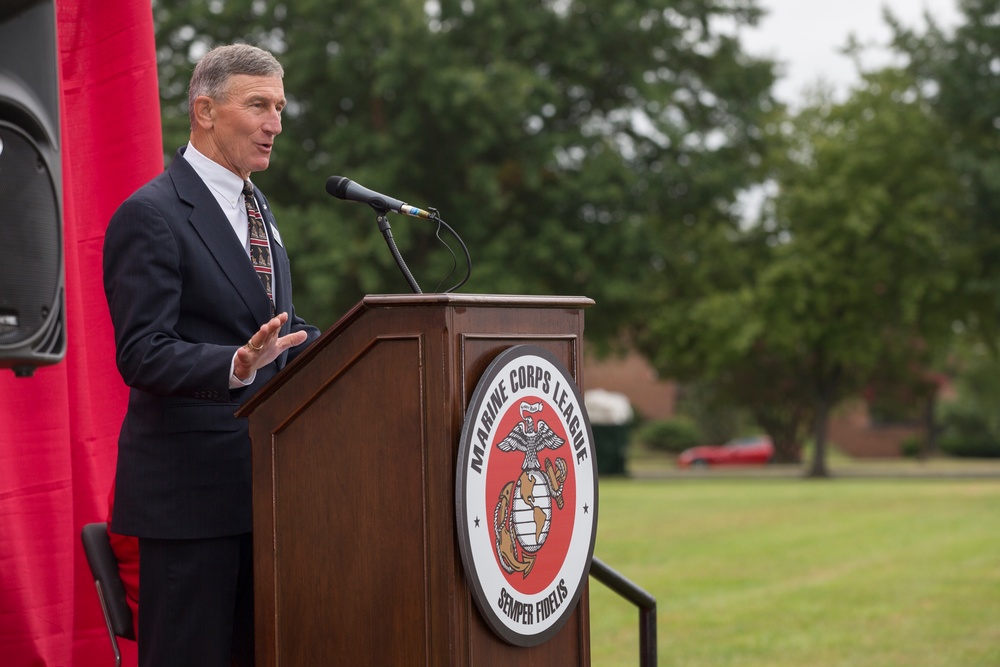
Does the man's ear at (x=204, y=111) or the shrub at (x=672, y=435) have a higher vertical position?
the man's ear at (x=204, y=111)

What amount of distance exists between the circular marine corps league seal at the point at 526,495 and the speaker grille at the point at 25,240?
0.92 m

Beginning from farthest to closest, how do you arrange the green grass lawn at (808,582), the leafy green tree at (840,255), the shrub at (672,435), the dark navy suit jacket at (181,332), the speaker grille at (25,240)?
the shrub at (672,435) → the leafy green tree at (840,255) → the green grass lawn at (808,582) → the dark navy suit jacket at (181,332) → the speaker grille at (25,240)

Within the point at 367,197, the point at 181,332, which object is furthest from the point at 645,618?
the point at 181,332

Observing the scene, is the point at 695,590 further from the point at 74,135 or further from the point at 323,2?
the point at 323,2

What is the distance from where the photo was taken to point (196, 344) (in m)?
2.89

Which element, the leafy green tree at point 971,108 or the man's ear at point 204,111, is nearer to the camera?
the man's ear at point 204,111

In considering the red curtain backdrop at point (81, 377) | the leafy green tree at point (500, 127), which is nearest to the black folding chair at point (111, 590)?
the red curtain backdrop at point (81, 377)

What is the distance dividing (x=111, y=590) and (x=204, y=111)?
4.14 ft

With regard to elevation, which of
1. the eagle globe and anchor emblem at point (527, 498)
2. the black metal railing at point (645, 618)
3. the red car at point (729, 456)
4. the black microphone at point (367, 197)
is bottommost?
the red car at point (729, 456)

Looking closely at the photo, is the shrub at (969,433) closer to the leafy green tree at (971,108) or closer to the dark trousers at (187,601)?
the leafy green tree at (971,108)

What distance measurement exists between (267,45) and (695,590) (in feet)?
61.4

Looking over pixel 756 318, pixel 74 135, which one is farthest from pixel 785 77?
pixel 74 135

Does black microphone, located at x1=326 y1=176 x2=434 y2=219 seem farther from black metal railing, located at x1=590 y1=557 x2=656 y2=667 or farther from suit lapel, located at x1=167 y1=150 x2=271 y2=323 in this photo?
black metal railing, located at x1=590 y1=557 x2=656 y2=667

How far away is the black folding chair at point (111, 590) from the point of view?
3.37 meters
